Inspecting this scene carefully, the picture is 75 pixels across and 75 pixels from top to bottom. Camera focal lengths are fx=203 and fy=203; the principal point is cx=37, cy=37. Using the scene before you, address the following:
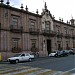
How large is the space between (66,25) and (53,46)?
12.4 metres

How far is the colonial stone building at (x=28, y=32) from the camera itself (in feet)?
122

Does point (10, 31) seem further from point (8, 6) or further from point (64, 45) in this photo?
point (64, 45)

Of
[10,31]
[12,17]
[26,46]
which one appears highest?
[12,17]

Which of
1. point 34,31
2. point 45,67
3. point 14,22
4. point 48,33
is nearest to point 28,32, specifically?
point 34,31

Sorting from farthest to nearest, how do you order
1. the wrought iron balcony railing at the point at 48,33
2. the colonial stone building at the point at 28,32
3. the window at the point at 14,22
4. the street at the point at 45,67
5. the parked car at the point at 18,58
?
the wrought iron balcony railing at the point at 48,33
the window at the point at 14,22
the colonial stone building at the point at 28,32
the parked car at the point at 18,58
the street at the point at 45,67

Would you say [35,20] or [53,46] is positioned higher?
[35,20]

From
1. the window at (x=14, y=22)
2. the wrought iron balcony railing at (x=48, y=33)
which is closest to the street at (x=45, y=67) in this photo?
the window at (x=14, y=22)

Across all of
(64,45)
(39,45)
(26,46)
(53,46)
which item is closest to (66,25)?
(64,45)

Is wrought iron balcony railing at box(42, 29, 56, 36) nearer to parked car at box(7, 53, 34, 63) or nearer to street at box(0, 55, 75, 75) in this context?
parked car at box(7, 53, 34, 63)

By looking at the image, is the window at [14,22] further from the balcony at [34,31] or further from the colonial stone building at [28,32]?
the balcony at [34,31]

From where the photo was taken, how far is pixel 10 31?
3834 centimetres

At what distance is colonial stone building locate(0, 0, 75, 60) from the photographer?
122 ft

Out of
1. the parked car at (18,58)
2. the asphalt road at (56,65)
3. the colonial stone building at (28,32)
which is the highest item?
the colonial stone building at (28,32)

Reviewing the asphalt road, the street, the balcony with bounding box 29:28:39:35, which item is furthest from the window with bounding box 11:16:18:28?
the street
